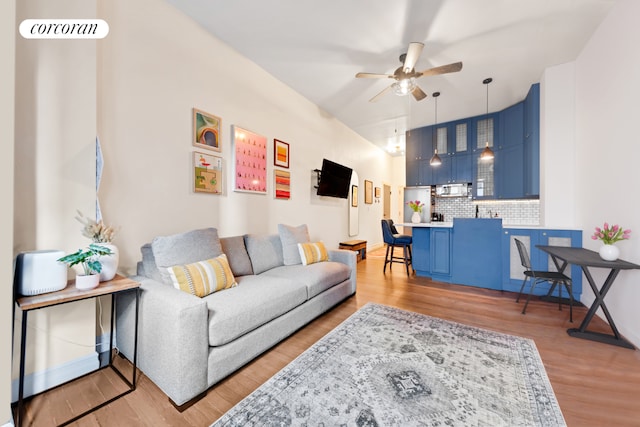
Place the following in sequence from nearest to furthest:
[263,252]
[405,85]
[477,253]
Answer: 1. [263,252]
2. [405,85]
3. [477,253]

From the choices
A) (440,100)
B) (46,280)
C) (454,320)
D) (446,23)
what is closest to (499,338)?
(454,320)

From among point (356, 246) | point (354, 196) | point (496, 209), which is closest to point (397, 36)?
point (354, 196)

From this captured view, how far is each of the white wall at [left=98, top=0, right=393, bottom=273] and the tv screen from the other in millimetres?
971

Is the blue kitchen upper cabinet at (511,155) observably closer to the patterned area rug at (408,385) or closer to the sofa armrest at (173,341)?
the patterned area rug at (408,385)

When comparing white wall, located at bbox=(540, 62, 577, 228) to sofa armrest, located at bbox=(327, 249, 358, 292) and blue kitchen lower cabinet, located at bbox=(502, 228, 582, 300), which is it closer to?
blue kitchen lower cabinet, located at bbox=(502, 228, 582, 300)

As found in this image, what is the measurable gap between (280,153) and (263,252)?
1591 mm

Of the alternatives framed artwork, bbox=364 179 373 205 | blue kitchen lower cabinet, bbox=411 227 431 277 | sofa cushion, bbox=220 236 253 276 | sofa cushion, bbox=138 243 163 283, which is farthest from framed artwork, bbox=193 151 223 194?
framed artwork, bbox=364 179 373 205

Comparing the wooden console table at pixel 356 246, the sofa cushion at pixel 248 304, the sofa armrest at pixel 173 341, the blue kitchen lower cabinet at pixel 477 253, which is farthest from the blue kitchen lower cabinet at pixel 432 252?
the sofa armrest at pixel 173 341

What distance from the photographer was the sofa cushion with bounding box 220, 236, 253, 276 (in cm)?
243

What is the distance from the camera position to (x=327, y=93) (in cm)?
402

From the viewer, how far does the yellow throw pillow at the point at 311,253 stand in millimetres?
2973

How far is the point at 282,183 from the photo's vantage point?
3.67m

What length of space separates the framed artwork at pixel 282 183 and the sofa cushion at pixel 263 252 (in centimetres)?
86

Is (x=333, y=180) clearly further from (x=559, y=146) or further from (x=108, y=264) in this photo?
(x=108, y=264)
